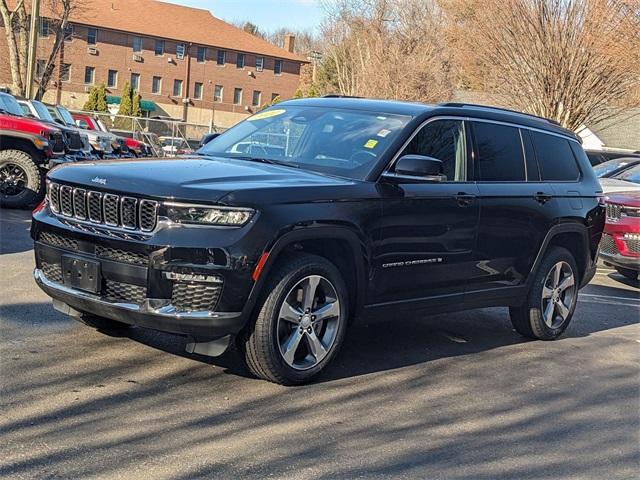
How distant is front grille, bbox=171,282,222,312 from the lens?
16.9 ft

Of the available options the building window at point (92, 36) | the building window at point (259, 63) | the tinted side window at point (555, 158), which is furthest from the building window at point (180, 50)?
the tinted side window at point (555, 158)

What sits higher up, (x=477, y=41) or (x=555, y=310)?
(x=477, y=41)

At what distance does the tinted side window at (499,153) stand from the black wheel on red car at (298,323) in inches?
74.0

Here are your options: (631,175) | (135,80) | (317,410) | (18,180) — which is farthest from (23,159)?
(135,80)

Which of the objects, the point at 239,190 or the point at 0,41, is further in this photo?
the point at 0,41

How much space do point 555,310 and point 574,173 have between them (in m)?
1.27

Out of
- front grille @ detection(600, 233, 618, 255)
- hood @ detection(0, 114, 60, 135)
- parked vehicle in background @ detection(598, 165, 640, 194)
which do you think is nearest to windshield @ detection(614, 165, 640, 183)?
parked vehicle in background @ detection(598, 165, 640, 194)

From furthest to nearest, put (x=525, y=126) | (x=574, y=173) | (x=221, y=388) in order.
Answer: (x=574, y=173), (x=525, y=126), (x=221, y=388)

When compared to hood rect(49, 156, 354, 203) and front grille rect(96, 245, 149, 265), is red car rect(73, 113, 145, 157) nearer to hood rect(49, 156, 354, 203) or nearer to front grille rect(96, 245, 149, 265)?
hood rect(49, 156, 354, 203)

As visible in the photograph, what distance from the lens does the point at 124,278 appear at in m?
5.24

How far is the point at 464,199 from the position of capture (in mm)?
6621

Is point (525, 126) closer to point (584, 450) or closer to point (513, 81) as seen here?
point (584, 450)

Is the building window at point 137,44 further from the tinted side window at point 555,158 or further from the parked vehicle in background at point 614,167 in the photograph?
the tinted side window at point 555,158

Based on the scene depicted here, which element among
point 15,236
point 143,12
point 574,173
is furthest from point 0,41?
point 574,173
